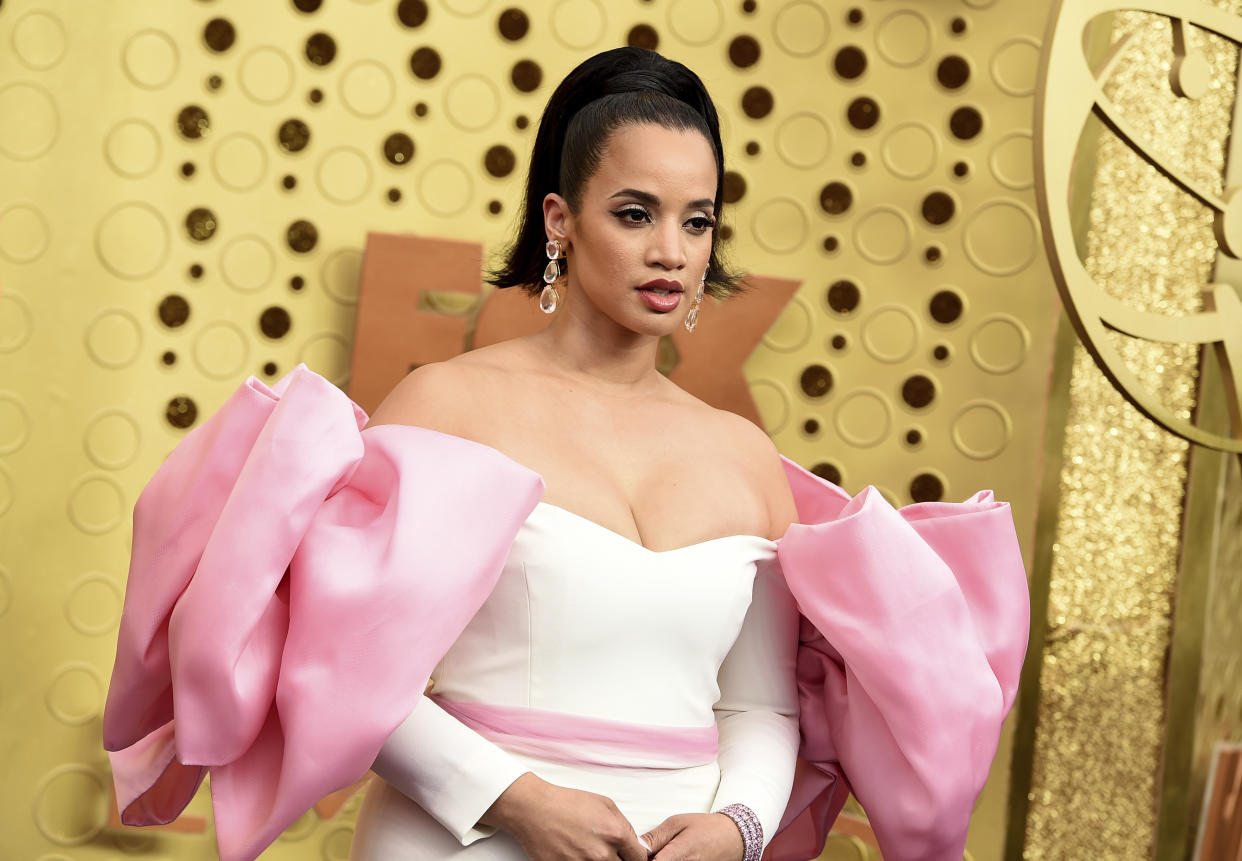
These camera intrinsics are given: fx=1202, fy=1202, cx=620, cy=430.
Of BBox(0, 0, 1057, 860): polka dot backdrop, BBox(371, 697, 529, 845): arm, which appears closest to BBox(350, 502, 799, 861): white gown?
BBox(371, 697, 529, 845): arm

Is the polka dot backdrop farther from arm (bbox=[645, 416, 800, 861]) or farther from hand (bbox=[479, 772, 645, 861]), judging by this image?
hand (bbox=[479, 772, 645, 861])

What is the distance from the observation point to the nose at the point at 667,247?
1429 mm

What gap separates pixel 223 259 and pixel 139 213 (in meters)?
0.18

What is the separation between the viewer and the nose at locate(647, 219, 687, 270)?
4.69 ft

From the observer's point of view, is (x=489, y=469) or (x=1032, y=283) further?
(x=1032, y=283)

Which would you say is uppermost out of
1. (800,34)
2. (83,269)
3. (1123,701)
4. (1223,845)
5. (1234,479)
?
(800,34)

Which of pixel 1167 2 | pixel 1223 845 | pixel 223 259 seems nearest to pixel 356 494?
pixel 223 259

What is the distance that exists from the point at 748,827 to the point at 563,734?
244 mm

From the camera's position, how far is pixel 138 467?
7.68 ft

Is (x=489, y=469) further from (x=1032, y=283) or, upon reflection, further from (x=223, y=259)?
(x=1032, y=283)

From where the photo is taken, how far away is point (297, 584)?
1.23 meters

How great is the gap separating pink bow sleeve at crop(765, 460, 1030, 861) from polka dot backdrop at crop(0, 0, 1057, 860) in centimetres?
89

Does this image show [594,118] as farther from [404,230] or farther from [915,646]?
[404,230]

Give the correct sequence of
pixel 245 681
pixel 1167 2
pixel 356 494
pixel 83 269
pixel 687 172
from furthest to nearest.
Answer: pixel 83 269
pixel 1167 2
pixel 687 172
pixel 356 494
pixel 245 681
